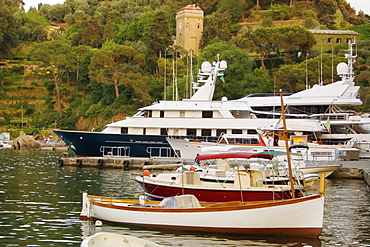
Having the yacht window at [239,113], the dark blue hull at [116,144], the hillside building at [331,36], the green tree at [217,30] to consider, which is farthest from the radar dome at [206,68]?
the green tree at [217,30]

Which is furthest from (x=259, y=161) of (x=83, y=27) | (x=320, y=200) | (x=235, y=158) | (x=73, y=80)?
(x=83, y=27)

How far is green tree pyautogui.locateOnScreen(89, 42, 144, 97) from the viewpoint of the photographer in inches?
2940

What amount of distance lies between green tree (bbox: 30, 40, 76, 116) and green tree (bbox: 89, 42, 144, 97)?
433 inches

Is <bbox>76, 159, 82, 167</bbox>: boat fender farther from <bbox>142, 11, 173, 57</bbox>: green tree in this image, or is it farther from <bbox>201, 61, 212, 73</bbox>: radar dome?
<bbox>142, 11, 173, 57</bbox>: green tree

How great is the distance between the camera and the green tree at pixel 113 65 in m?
74.7

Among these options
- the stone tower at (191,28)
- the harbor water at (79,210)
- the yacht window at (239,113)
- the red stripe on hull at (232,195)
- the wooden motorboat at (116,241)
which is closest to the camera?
the wooden motorboat at (116,241)

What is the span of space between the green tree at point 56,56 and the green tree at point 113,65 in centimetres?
1101

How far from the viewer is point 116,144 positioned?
48.5 metres

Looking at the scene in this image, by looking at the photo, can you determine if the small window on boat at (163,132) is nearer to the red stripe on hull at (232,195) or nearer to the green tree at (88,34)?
the red stripe on hull at (232,195)

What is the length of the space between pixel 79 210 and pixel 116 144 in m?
23.2

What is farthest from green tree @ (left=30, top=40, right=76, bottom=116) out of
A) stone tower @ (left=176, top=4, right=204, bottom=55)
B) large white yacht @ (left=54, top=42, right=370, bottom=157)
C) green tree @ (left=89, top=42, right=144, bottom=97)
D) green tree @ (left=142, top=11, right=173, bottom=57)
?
large white yacht @ (left=54, top=42, right=370, bottom=157)

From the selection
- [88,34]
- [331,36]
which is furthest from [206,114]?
[88,34]

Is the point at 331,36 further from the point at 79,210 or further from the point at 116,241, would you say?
the point at 116,241

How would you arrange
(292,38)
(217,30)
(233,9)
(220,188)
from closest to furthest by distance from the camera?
(220,188) → (292,38) → (217,30) → (233,9)
